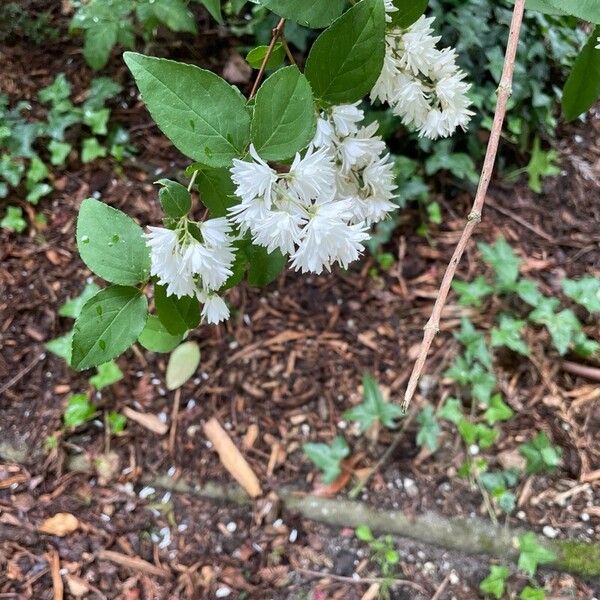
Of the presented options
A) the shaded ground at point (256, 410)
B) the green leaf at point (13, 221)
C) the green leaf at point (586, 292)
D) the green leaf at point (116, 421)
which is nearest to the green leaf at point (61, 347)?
the shaded ground at point (256, 410)

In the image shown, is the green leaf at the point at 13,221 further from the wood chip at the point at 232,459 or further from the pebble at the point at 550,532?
the pebble at the point at 550,532

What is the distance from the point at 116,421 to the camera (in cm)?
148

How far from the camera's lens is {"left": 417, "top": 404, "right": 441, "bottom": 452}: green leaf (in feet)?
4.82

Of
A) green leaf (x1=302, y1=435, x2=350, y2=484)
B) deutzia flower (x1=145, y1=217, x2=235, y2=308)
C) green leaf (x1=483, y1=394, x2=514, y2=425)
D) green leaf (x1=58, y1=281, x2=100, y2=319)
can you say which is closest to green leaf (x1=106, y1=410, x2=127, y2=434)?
green leaf (x1=58, y1=281, x2=100, y2=319)

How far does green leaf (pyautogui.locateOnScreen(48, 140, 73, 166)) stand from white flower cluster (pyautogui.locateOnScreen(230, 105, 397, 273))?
126 centimetres

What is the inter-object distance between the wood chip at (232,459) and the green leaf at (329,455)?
0.47 ft

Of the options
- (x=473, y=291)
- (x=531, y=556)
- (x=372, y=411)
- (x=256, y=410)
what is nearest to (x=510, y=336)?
(x=473, y=291)

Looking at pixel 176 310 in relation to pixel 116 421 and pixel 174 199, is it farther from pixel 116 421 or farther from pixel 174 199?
pixel 116 421

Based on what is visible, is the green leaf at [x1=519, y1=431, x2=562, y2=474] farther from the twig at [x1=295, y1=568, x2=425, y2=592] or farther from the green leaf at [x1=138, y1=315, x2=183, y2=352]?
the green leaf at [x1=138, y1=315, x2=183, y2=352]

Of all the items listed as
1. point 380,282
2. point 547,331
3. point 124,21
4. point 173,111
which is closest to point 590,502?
point 547,331

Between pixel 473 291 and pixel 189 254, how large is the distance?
48.0 inches

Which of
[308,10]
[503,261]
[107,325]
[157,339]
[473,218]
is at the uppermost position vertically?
[308,10]

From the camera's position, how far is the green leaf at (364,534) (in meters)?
1.39

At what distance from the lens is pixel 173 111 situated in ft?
1.78
